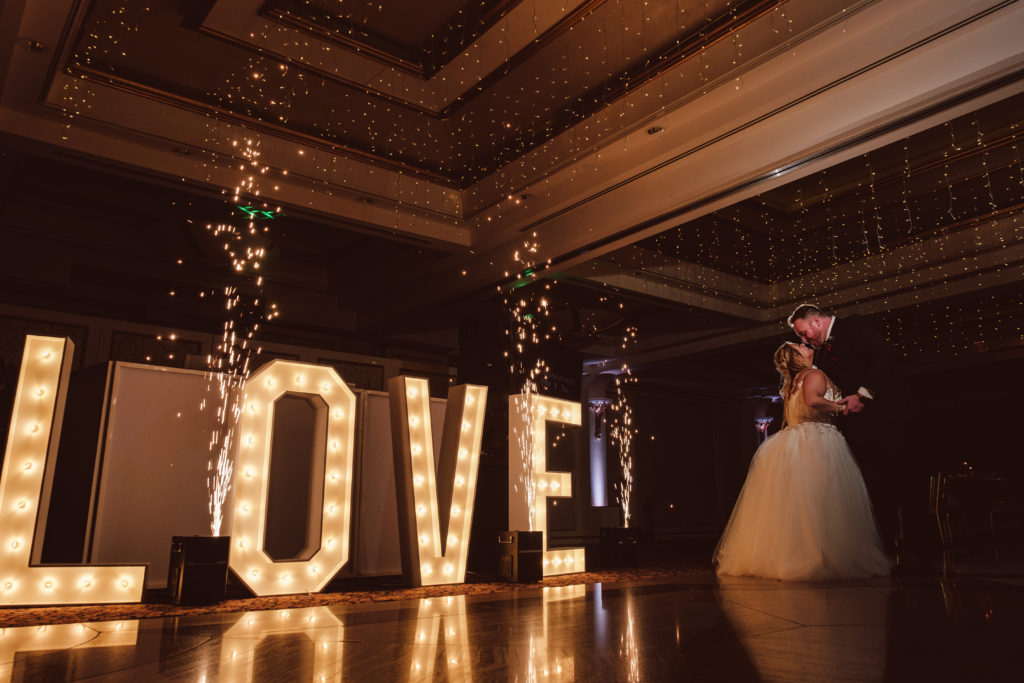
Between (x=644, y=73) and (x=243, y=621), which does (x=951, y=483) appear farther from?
(x=243, y=621)

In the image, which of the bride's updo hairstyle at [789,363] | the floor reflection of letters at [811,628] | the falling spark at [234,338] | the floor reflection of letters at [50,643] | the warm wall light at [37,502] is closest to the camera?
the floor reflection of letters at [811,628]

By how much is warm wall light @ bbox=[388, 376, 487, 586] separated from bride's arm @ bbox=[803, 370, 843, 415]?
2.24 meters

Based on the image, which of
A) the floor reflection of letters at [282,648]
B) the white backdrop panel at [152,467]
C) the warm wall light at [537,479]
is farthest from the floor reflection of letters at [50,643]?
the warm wall light at [537,479]

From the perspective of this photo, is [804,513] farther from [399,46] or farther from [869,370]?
[399,46]

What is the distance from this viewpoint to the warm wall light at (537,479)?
4719 mm

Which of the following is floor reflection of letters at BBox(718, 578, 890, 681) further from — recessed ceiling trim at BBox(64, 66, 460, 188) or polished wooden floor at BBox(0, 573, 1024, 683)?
recessed ceiling trim at BBox(64, 66, 460, 188)

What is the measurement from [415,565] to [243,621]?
5.18 feet

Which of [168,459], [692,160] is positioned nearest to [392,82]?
[692,160]

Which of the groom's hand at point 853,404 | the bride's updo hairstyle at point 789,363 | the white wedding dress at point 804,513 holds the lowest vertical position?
the white wedding dress at point 804,513

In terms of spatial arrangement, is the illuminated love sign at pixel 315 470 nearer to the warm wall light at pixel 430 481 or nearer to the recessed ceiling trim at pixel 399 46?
the warm wall light at pixel 430 481

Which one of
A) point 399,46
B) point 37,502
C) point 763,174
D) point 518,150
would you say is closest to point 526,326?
point 518,150

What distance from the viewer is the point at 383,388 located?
806 cm

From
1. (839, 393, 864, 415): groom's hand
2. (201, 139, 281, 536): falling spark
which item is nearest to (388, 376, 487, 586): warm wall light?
(201, 139, 281, 536): falling spark

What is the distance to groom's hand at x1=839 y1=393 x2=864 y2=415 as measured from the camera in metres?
4.24
